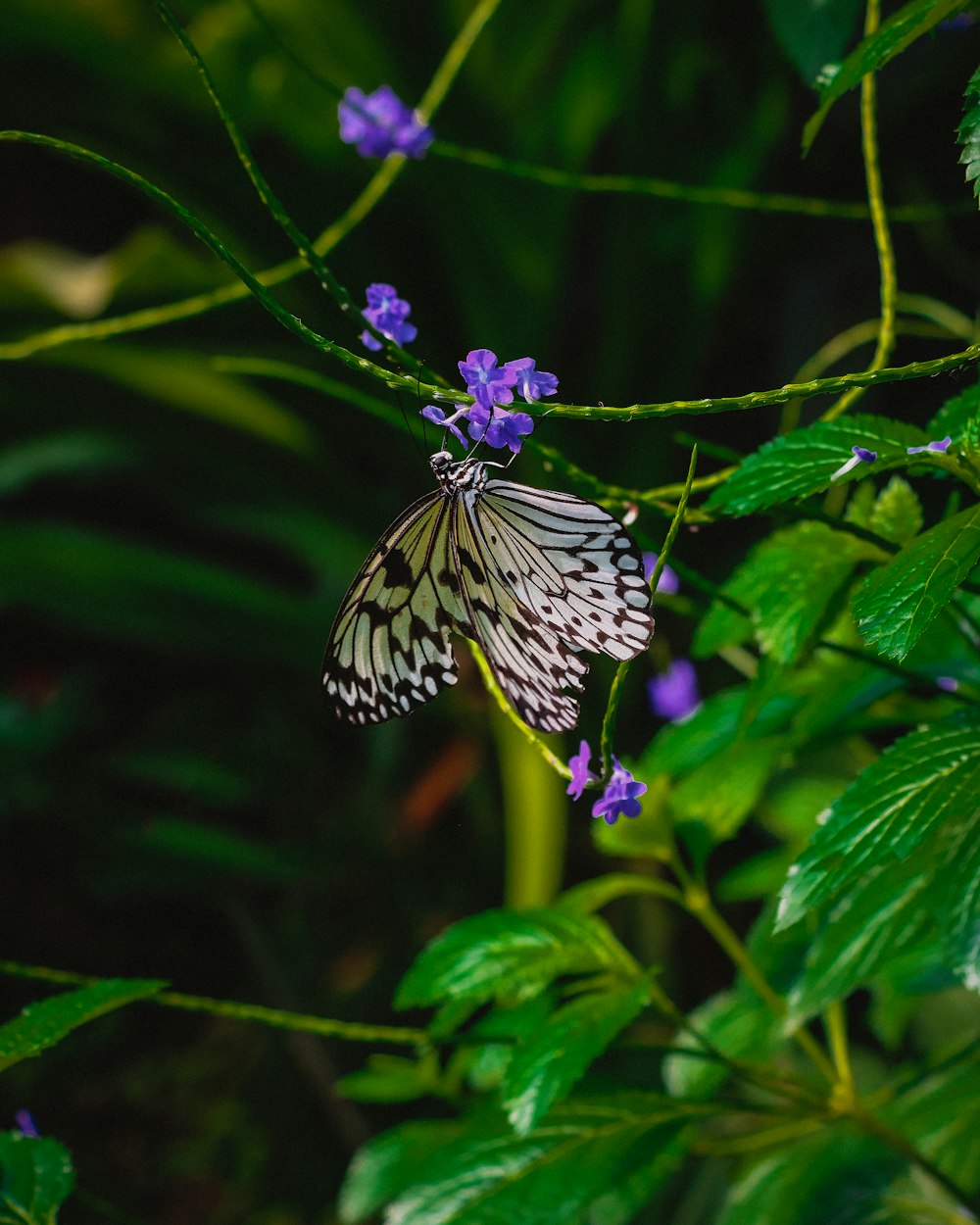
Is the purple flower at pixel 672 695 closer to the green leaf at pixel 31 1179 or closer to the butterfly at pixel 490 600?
the butterfly at pixel 490 600

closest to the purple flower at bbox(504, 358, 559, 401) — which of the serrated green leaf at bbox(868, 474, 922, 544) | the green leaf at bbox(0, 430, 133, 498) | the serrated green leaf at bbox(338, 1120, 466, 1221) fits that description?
the serrated green leaf at bbox(868, 474, 922, 544)

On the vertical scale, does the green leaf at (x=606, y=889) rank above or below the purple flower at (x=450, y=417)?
below

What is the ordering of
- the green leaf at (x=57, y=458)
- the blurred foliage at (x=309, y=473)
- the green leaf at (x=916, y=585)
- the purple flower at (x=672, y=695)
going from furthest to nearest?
the green leaf at (x=57, y=458) < the blurred foliage at (x=309, y=473) < the purple flower at (x=672, y=695) < the green leaf at (x=916, y=585)

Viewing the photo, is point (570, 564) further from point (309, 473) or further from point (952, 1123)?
point (309, 473)

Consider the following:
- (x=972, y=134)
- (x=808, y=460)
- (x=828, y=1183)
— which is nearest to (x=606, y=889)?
(x=828, y=1183)

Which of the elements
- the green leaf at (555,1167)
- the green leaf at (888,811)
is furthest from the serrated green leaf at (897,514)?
the green leaf at (555,1167)

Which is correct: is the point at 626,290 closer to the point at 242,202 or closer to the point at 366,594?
the point at 242,202

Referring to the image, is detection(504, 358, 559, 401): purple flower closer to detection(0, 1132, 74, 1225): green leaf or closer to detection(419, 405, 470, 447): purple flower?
detection(419, 405, 470, 447): purple flower
